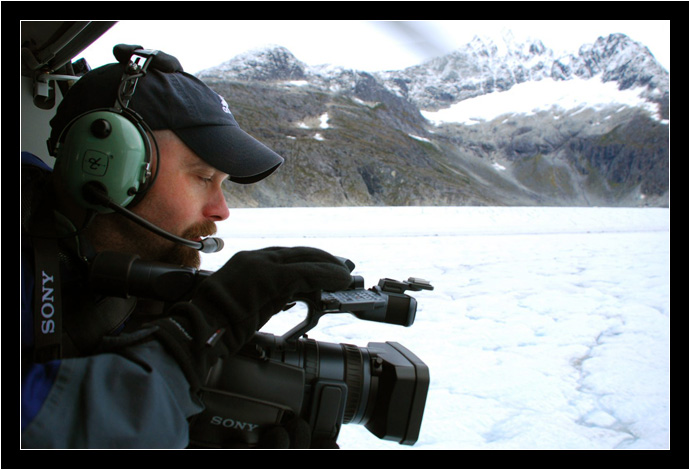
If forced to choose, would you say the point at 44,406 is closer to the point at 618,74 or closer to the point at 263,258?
the point at 263,258

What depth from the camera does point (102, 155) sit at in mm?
920

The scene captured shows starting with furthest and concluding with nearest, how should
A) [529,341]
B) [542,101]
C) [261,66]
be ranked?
[542,101] < [261,66] < [529,341]

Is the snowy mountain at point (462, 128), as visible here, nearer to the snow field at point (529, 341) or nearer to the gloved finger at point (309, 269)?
the snow field at point (529, 341)

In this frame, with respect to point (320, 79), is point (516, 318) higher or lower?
lower

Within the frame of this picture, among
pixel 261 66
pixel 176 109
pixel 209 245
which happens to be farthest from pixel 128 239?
pixel 261 66

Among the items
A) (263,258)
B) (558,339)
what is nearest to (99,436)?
(263,258)

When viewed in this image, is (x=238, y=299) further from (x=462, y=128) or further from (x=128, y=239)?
(x=462, y=128)

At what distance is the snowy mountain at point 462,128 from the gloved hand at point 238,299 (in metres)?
41.2

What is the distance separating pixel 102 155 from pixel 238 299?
41cm

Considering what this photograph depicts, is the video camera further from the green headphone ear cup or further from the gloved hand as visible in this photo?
the green headphone ear cup

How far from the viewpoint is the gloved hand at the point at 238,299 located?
2.47ft

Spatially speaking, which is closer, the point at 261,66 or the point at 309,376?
the point at 309,376

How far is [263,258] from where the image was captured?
859mm

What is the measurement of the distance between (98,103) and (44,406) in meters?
0.68
